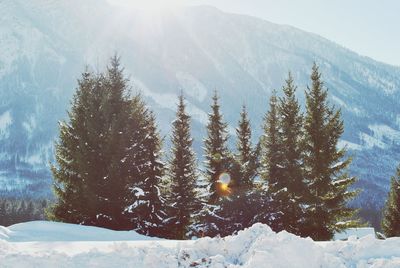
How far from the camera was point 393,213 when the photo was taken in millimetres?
38156

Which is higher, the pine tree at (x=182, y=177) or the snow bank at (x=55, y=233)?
the pine tree at (x=182, y=177)

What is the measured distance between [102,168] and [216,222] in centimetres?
701

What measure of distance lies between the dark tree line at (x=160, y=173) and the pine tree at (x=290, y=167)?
5 cm

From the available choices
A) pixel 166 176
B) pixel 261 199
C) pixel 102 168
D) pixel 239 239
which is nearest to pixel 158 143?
pixel 166 176

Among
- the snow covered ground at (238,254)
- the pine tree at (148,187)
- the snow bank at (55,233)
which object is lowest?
the snow covered ground at (238,254)

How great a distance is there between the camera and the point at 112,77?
2594 centimetres

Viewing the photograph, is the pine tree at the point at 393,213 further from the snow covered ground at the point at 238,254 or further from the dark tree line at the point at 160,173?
the snow covered ground at the point at 238,254

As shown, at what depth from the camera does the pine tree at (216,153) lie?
30.1m

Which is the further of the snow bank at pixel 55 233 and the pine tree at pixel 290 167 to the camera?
the pine tree at pixel 290 167

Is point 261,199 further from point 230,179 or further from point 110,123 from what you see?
point 110,123

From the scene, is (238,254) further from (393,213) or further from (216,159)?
(393,213)

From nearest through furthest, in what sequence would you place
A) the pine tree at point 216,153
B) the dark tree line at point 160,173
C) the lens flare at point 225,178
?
1. the dark tree line at point 160,173
2. the lens flare at point 225,178
3. the pine tree at point 216,153

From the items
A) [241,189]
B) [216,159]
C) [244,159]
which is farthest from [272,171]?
[244,159]

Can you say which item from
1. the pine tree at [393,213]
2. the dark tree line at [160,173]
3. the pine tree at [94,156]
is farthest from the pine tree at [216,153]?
the pine tree at [393,213]
